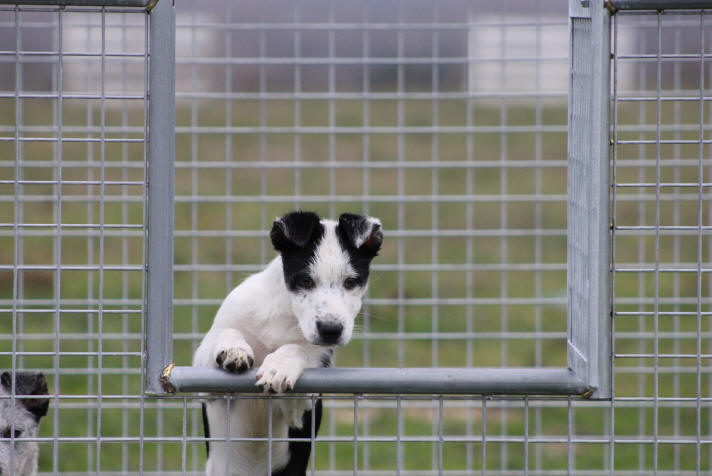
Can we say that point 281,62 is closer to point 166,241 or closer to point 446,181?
point 166,241

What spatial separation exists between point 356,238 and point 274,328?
0.32 metres

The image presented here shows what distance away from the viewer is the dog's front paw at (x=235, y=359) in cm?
213

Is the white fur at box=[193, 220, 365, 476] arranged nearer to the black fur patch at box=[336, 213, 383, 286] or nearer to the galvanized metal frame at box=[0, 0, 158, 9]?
the black fur patch at box=[336, 213, 383, 286]

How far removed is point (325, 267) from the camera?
2736 millimetres

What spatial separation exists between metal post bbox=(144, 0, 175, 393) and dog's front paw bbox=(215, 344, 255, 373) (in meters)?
0.17

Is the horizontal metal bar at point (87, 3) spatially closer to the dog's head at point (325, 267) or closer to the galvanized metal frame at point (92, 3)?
the galvanized metal frame at point (92, 3)

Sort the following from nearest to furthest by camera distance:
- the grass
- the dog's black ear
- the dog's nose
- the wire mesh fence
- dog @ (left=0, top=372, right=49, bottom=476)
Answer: the dog's nose → the dog's black ear → dog @ (left=0, top=372, right=49, bottom=476) → the wire mesh fence → the grass

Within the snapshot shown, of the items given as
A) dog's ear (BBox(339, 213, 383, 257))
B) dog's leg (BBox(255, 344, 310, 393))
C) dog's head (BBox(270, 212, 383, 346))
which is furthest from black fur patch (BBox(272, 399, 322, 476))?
dog's leg (BBox(255, 344, 310, 393))

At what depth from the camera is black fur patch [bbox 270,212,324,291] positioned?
272 centimetres

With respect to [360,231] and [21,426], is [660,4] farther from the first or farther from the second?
[21,426]

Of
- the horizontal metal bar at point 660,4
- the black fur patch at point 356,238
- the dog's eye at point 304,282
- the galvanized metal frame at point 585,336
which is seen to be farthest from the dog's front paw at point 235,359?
the horizontal metal bar at point 660,4

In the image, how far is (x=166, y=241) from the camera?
1.96 m

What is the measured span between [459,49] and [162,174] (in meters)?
2.68

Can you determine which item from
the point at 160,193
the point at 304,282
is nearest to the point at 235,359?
the point at 160,193
